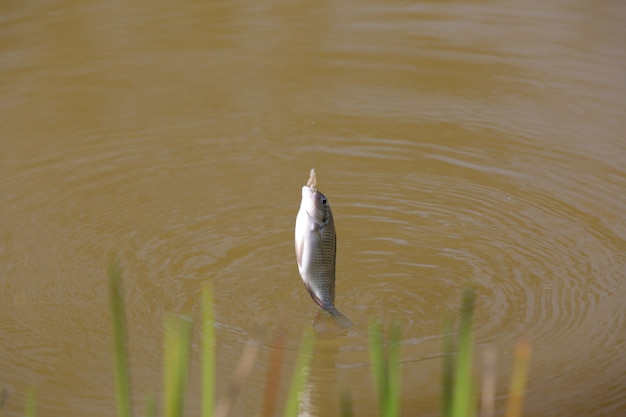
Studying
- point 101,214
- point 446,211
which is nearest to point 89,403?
point 101,214

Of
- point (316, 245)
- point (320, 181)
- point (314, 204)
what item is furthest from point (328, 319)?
point (320, 181)

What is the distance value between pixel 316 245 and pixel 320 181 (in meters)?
1.83

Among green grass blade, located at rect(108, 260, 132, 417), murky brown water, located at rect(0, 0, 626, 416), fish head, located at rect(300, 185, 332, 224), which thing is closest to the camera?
green grass blade, located at rect(108, 260, 132, 417)

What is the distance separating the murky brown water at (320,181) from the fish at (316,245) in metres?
0.39

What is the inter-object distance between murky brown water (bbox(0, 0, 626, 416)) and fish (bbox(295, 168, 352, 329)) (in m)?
0.39

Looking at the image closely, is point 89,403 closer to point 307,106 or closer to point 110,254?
point 110,254

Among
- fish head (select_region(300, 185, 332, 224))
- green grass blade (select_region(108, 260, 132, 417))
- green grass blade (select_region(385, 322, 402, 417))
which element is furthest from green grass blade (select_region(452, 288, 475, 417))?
fish head (select_region(300, 185, 332, 224))

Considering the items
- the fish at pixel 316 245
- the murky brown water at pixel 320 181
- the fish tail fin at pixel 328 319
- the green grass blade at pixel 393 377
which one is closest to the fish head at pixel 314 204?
the fish at pixel 316 245

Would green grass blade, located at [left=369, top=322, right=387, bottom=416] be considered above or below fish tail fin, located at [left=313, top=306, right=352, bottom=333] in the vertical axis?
above

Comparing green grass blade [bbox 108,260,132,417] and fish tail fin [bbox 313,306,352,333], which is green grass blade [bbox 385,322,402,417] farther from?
fish tail fin [bbox 313,306,352,333]

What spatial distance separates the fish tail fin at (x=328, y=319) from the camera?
3.33 meters

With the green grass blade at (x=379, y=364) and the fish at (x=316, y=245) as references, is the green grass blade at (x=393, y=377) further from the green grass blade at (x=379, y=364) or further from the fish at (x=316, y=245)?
the fish at (x=316, y=245)

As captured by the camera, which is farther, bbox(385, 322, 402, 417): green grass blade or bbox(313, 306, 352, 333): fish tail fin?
bbox(313, 306, 352, 333): fish tail fin

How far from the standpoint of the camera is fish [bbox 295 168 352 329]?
325cm
